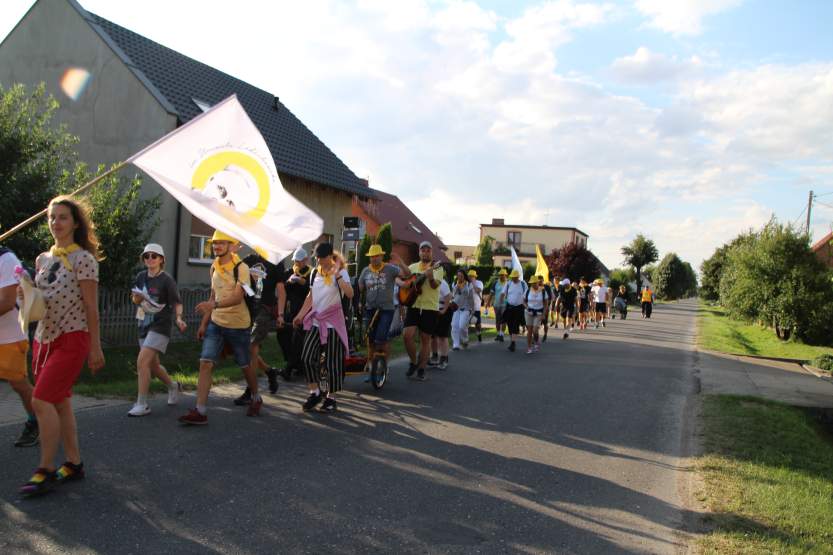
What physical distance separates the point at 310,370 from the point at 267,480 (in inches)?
94.5

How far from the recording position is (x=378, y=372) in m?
8.80

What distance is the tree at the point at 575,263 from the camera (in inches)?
2121

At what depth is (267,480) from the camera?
4828 millimetres

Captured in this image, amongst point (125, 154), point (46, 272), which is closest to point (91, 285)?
point (46, 272)

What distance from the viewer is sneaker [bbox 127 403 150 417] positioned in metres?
6.52

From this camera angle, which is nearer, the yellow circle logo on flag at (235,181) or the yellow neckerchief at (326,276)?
the yellow circle logo on flag at (235,181)

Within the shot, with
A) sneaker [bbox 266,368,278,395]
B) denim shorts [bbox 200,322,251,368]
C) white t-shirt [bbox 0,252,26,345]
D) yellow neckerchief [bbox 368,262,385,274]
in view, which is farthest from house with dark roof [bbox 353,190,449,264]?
white t-shirt [bbox 0,252,26,345]

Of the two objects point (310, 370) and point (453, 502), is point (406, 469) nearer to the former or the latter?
point (453, 502)

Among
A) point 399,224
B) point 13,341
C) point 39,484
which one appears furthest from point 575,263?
point 39,484

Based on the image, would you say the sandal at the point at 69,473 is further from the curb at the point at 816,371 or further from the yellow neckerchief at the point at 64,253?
the curb at the point at 816,371

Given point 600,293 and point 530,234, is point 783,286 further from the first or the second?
point 530,234

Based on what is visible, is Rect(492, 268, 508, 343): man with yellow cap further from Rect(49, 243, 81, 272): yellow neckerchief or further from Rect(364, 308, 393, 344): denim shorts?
Rect(49, 243, 81, 272): yellow neckerchief

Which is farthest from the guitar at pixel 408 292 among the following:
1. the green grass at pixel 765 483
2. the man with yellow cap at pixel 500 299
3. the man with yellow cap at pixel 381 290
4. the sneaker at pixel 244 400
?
the man with yellow cap at pixel 500 299

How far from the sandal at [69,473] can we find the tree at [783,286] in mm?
28289
